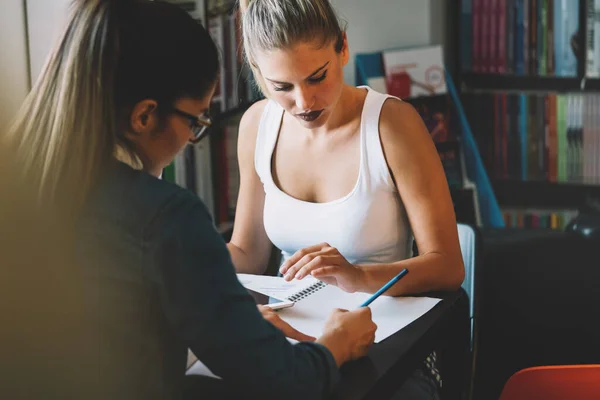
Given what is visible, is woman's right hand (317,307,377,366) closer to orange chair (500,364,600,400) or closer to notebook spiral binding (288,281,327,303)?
notebook spiral binding (288,281,327,303)

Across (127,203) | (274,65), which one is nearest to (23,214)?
(127,203)

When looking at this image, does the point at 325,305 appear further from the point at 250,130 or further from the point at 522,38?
the point at 522,38

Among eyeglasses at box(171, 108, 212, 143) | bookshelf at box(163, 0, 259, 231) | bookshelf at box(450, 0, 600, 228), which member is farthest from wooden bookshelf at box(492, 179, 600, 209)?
eyeglasses at box(171, 108, 212, 143)

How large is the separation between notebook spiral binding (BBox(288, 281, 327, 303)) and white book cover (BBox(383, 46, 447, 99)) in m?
1.90

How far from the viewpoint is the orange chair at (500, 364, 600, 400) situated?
4.30ft

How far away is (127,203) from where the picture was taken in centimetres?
78

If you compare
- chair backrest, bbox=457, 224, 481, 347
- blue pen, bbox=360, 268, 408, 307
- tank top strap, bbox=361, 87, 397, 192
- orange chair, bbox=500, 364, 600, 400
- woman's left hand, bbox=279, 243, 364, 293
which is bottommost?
orange chair, bbox=500, 364, 600, 400

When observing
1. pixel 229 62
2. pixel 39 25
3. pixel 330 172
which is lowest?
pixel 330 172

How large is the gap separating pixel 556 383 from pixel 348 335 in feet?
1.85

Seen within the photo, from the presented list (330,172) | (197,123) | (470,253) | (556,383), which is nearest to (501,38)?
(470,253)

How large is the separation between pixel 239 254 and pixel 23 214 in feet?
3.75

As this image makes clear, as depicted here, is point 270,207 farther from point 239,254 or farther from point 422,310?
point 422,310

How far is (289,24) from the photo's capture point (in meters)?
1.37

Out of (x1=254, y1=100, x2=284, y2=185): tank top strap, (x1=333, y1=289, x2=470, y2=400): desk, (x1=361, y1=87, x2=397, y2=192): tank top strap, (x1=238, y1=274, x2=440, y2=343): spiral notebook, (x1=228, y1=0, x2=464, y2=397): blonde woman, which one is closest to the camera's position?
(x1=333, y1=289, x2=470, y2=400): desk
